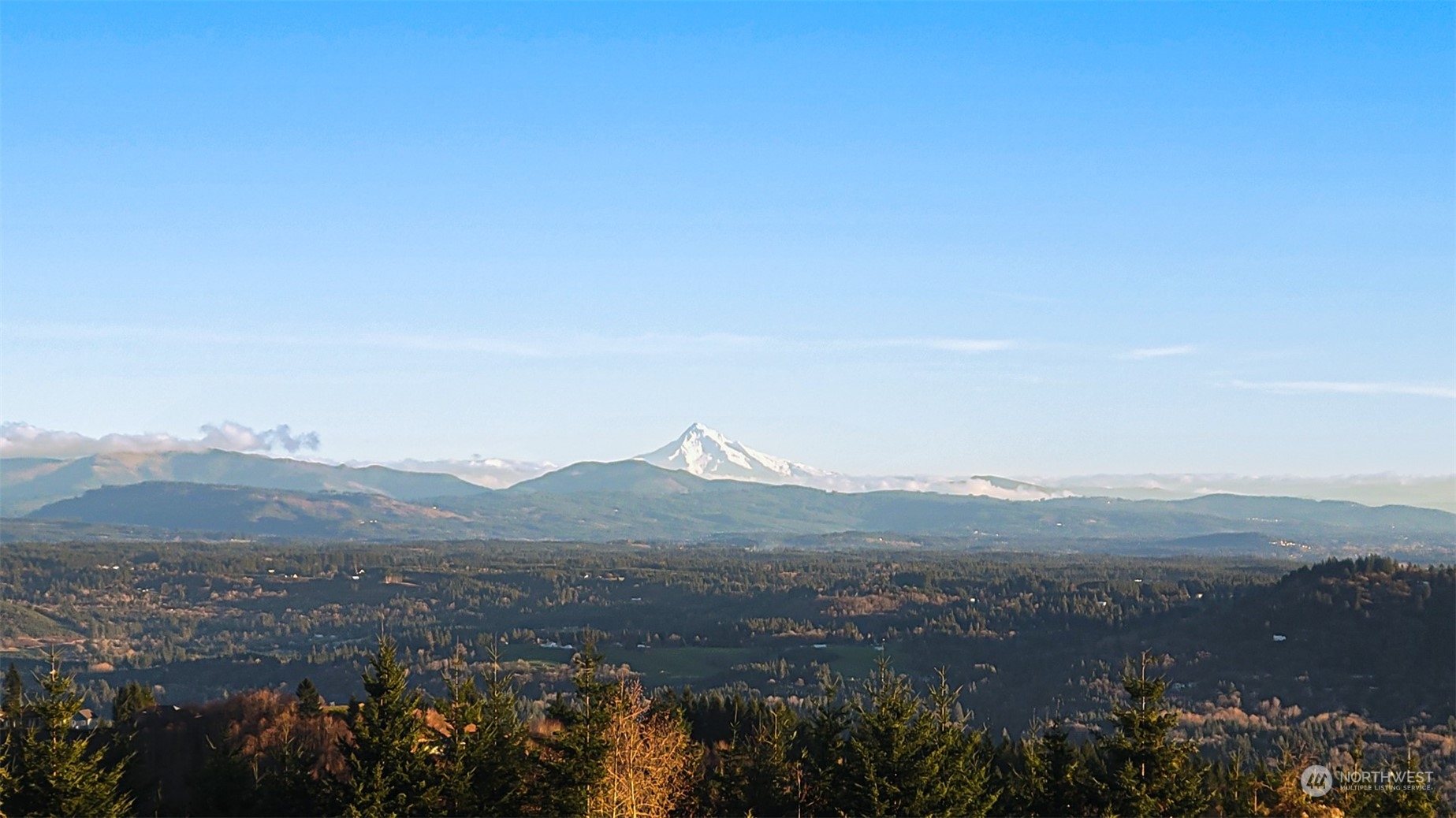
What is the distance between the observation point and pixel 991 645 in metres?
188

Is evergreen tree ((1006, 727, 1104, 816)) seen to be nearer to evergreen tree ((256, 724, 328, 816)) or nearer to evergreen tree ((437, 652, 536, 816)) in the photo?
evergreen tree ((437, 652, 536, 816))

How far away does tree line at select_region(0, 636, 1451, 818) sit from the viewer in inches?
2103

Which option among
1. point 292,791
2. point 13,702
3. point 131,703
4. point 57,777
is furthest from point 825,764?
point 131,703

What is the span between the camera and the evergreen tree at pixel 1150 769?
53156 millimetres

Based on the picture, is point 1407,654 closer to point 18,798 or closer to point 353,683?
point 353,683

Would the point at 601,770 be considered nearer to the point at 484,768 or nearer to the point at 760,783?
the point at 484,768

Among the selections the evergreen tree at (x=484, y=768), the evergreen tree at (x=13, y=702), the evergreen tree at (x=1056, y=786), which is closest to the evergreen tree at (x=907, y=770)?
the evergreen tree at (x=1056, y=786)

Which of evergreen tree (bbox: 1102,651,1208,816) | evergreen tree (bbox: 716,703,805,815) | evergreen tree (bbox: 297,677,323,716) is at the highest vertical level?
evergreen tree (bbox: 1102,651,1208,816)

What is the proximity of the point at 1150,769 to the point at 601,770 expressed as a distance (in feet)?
66.2

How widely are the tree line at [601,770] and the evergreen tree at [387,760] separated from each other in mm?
60

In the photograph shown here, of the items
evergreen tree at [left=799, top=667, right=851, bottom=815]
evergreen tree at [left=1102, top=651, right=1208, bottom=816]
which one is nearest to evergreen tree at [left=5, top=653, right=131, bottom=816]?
evergreen tree at [left=799, top=667, right=851, bottom=815]

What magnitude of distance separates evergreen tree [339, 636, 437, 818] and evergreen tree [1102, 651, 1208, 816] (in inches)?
994

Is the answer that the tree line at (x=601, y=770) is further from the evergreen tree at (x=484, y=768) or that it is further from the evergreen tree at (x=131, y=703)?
the evergreen tree at (x=131, y=703)

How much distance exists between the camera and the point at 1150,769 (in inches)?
2114
